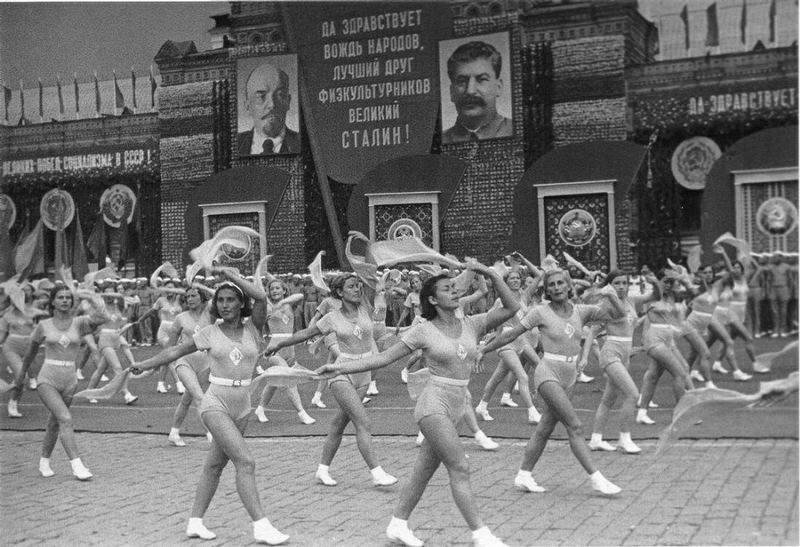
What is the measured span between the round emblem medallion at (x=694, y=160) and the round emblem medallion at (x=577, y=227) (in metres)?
0.78

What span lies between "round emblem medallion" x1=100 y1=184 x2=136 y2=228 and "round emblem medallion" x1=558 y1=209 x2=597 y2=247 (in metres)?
4.27

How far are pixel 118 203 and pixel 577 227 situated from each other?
15.0ft

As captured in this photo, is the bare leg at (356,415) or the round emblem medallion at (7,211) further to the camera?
the round emblem medallion at (7,211)

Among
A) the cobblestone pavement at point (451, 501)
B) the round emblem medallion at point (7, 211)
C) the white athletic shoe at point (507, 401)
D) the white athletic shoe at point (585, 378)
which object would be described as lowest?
the cobblestone pavement at point (451, 501)

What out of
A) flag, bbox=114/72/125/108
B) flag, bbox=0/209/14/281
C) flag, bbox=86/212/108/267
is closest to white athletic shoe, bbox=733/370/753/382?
flag, bbox=86/212/108/267

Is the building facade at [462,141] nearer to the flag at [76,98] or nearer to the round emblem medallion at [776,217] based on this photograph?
the round emblem medallion at [776,217]

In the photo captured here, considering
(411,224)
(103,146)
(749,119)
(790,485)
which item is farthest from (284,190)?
(790,485)

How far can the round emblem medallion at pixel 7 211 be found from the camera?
9.88 metres

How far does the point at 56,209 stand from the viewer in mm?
10125

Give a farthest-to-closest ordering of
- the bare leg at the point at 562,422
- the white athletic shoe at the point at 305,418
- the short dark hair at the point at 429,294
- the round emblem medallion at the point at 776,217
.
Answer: the white athletic shoe at the point at 305,418
the bare leg at the point at 562,422
the round emblem medallion at the point at 776,217
the short dark hair at the point at 429,294

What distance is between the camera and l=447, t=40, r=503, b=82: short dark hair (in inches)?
348

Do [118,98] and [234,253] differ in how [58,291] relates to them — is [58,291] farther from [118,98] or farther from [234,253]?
[118,98]

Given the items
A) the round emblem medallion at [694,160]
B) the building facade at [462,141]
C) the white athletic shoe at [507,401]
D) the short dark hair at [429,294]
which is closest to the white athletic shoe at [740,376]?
the building facade at [462,141]

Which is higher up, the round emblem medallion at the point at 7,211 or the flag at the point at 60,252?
the round emblem medallion at the point at 7,211
